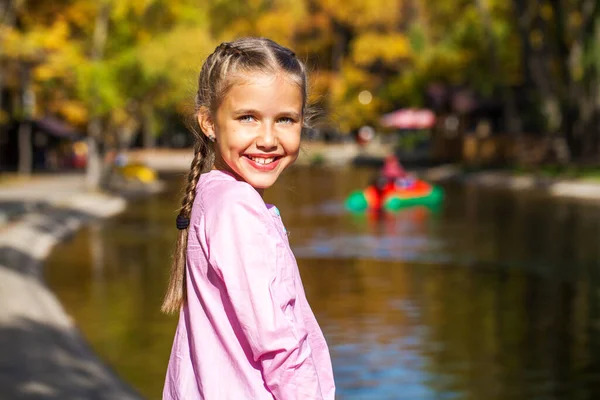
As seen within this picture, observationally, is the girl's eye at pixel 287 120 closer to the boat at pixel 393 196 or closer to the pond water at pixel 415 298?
the pond water at pixel 415 298

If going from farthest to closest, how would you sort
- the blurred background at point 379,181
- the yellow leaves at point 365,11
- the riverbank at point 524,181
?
the yellow leaves at point 365,11
the riverbank at point 524,181
the blurred background at point 379,181

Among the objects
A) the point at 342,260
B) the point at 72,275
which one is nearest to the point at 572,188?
the point at 342,260

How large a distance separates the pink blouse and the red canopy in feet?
241

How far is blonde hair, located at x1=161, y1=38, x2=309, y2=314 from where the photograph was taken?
325cm

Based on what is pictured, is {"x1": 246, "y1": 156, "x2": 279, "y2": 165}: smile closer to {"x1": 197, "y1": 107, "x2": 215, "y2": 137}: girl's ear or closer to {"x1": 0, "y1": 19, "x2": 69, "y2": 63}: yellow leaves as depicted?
{"x1": 197, "y1": 107, "x2": 215, "y2": 137}: girl's ear

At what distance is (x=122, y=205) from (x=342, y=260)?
17.0 meters

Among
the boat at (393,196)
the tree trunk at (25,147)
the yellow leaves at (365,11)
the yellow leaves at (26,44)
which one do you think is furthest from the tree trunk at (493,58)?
the yellow leaves at (26,44)

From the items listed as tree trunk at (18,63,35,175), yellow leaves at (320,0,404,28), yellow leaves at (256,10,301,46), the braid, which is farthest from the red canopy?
the braid

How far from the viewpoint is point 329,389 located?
327 centimetres

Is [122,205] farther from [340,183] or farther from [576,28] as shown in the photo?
[576,28]

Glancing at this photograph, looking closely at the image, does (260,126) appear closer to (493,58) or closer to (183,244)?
(183,244)

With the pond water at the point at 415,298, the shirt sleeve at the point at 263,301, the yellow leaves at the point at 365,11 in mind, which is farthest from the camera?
the yellow leaves at the point at 365,11

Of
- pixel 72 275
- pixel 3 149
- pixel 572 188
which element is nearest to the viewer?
pixel 72 275

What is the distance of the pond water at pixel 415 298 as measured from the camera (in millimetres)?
10328
